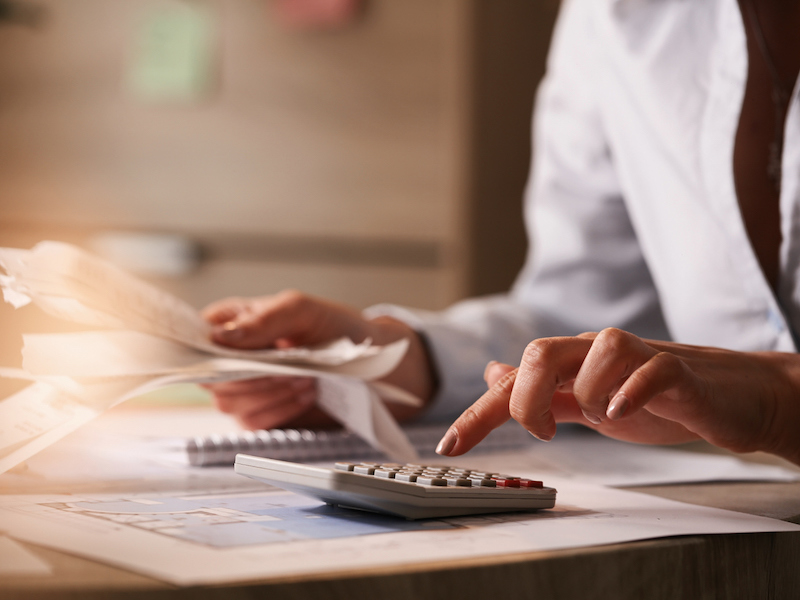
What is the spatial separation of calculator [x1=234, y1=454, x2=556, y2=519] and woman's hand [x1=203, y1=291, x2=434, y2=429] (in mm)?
254

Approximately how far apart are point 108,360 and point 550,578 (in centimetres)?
32

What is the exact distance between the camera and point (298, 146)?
1.67m

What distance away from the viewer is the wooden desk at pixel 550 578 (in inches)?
8.8

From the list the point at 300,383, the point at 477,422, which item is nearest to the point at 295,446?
the point at 300,383

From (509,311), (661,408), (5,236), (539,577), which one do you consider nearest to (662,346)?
(661,408)

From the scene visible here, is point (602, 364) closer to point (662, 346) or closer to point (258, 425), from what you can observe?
point (662, 346)

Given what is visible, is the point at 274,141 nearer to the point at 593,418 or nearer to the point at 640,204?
the point at 640,204

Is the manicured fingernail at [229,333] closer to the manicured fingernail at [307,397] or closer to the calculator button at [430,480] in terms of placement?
the manicured fingernail at [307,397]

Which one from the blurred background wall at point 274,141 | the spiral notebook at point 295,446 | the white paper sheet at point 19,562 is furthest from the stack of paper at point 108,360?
the blurred background wall at point 274,141

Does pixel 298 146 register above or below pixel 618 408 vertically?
above

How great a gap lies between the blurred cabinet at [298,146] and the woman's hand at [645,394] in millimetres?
1286

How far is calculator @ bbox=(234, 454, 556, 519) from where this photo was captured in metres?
0.31

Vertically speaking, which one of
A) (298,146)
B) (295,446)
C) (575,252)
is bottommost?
(295,446)

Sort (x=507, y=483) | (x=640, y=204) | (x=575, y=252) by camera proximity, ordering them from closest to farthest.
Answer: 1. (x=507, y=483)
2. (x=640, y=204)
3. (x=575, y=252)
